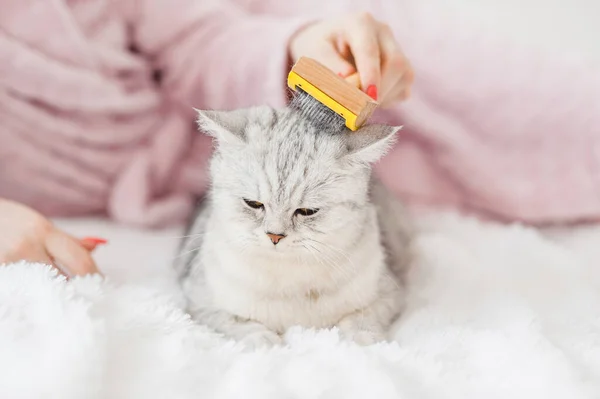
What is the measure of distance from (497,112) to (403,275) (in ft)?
1.90

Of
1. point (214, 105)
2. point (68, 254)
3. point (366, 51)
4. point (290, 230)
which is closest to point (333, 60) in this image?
point (366, 51)

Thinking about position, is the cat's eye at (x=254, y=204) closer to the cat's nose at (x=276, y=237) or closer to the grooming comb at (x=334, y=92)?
the cat's nose at (x=276, y=237)

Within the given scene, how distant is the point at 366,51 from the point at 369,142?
0.72 feet

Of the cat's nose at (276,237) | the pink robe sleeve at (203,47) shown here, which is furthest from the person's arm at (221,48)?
the cat's nose at (276,237)

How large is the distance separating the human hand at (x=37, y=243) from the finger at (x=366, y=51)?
2.02 ft

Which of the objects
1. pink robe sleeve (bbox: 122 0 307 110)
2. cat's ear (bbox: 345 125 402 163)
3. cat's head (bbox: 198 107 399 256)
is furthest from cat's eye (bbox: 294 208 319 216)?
pink robe sleeve (bbox: 122 0 307 110)

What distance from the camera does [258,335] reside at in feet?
3.37

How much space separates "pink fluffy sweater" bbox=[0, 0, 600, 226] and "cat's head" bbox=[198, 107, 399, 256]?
1.16ft

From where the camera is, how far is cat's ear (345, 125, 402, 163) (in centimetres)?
99

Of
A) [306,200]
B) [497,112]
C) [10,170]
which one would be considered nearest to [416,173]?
[497,112]

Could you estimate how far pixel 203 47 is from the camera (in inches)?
60.6

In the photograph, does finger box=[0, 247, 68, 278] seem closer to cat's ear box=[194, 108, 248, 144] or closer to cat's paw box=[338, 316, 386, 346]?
cat's ear box=[194, 108, 248, 144]

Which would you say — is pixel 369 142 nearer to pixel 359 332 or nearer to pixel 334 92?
pixel 334 92

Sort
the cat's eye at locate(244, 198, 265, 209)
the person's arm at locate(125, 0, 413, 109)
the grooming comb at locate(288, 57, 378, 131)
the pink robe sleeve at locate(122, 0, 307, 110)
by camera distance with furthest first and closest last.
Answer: the pink robe sleeve at locate(122, 0, 307, 110)
the person's arm at locate(125, 0, 413, 109)
the cat's eye at locate(244, 198, 265, 209)
the grooming comb at locate(288, 57, 378, 131)
